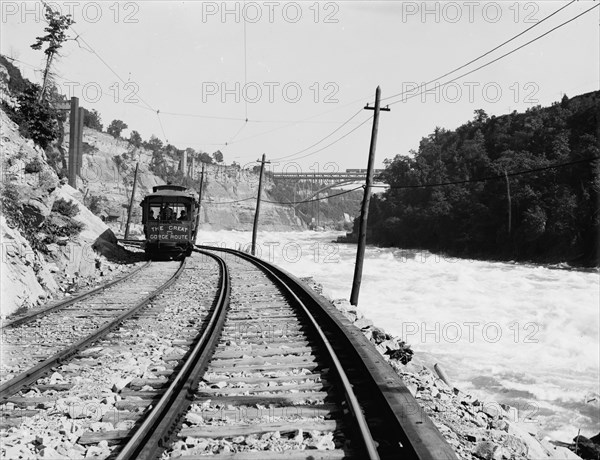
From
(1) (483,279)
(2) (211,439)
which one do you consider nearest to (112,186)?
(1) (483,279)

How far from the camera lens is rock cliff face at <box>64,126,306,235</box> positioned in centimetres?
9431

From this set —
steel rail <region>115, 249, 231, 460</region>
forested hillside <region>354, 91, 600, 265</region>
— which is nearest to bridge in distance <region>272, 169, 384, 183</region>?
forested hillside <region>354, 91, 600, 265</region>

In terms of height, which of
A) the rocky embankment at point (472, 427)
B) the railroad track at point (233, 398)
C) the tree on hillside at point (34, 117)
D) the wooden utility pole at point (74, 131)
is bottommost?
the rocky embankment at point (472, 427)

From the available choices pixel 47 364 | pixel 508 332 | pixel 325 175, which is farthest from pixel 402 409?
pixel 325 175

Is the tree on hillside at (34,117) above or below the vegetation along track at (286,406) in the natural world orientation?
above

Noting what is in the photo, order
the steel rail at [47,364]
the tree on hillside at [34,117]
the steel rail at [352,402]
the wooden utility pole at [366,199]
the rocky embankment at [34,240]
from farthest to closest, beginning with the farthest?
the tree on hillside at [34,117] → the wooden utility pole at [366,199] → the rocky embankment at [34,240] → the steel rail at [47,364] → the steel rail at [352,402]

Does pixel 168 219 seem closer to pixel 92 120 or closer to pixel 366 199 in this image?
pixel 366 199

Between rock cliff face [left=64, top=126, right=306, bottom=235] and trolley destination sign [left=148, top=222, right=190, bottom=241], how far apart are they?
5049 centimetres

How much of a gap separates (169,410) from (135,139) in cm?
12895

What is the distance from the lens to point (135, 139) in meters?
126

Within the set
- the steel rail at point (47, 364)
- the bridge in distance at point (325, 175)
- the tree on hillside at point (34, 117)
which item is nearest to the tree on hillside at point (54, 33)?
the tree on hillside at point (34, 117)

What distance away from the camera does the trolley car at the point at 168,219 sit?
77.5 feet

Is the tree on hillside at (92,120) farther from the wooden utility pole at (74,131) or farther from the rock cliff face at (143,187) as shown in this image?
the wooden utility pole at (74,131)

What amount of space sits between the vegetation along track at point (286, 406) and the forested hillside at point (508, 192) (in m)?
28.1
